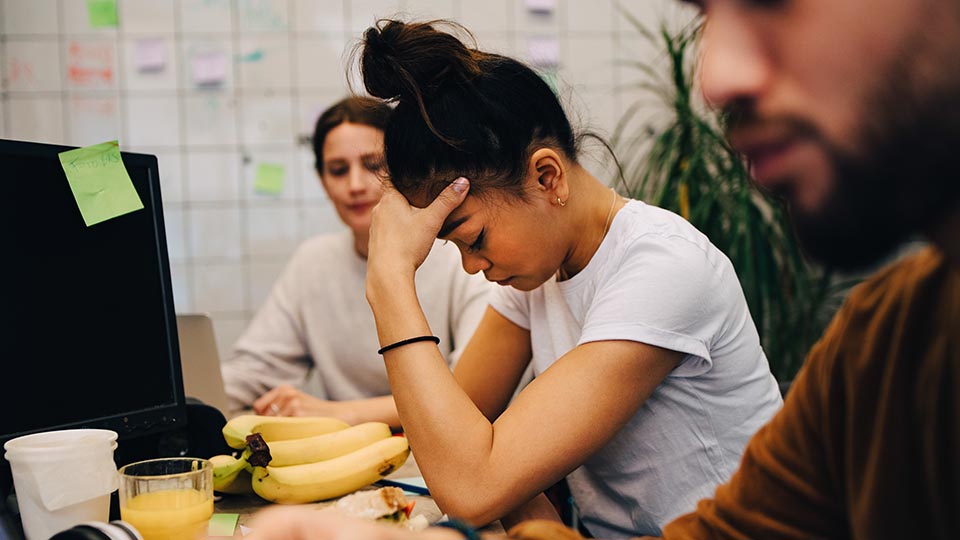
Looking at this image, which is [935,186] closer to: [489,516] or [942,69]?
[942,69]

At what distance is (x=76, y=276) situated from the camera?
1027 millimetres

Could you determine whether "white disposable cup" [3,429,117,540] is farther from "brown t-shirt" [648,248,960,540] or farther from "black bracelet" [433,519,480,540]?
"brown t-shirt" [648,248,960,540]

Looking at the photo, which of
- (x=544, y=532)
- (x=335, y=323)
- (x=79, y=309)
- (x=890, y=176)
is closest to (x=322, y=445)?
(x=79, y=309)

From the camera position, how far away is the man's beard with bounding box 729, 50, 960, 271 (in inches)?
18.0

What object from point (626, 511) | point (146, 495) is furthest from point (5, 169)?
point (626, 511)

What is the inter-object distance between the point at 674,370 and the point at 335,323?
122 centimetres

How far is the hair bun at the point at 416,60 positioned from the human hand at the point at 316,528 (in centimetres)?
66

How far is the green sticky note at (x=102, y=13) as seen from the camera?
287 centimetres

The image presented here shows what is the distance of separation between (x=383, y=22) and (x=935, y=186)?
3.22 feet

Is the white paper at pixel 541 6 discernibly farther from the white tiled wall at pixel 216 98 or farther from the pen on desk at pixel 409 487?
the pen on desk at pixel 409 487

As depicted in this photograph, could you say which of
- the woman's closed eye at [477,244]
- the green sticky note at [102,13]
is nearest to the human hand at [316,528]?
the woman's closed eye at [477,244]

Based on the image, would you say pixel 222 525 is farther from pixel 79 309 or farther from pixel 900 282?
pixel 900 282

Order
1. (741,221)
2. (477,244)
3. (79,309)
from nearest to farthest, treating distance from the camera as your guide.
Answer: (79,309)
(477,244)
(741,221)

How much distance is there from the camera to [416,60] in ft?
3.96
